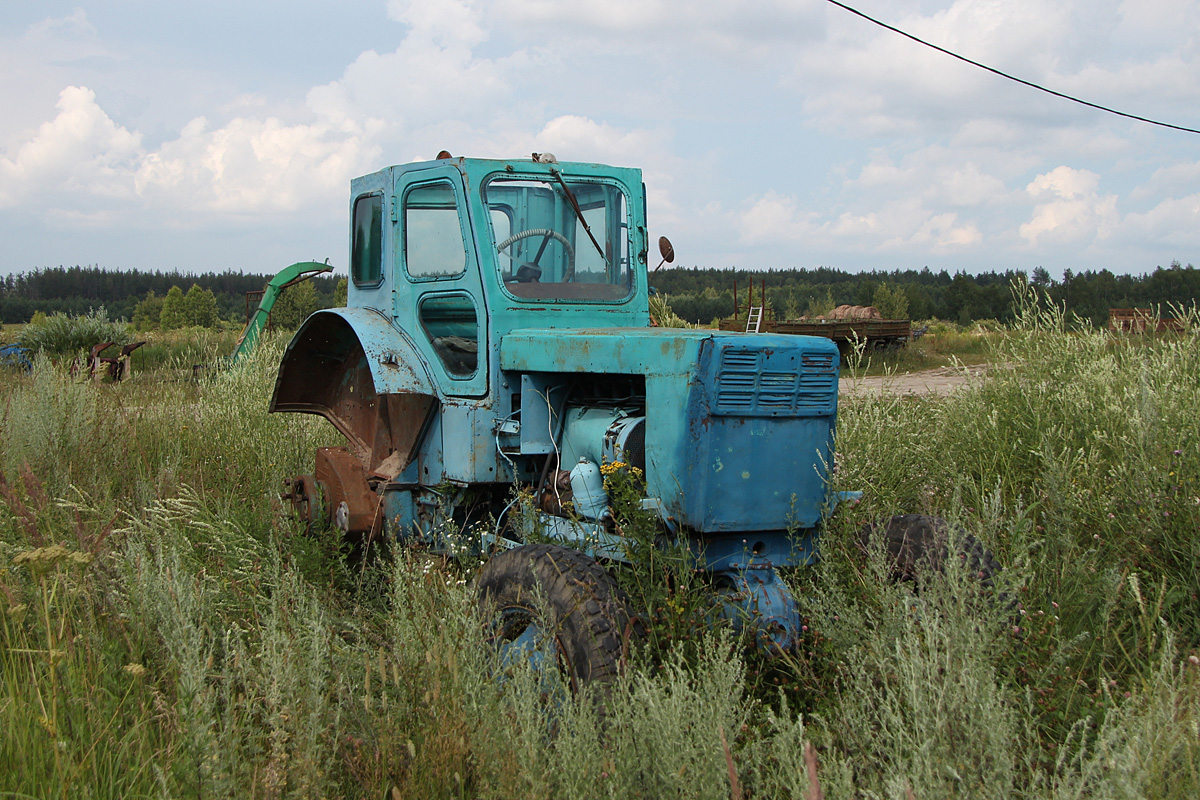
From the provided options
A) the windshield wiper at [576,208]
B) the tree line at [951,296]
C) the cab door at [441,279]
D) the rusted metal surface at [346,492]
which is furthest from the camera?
the tree line at [951,296]

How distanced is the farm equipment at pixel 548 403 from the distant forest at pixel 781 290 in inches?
777

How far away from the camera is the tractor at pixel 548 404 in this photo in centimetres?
324

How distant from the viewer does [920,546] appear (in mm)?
3740

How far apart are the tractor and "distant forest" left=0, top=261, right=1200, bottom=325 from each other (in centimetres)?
1973

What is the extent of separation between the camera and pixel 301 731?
2.37 meters

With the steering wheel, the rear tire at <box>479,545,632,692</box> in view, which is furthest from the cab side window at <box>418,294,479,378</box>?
the rear tire at <box>479,545,632,692</box>

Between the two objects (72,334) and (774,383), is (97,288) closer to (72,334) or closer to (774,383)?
(72,334)

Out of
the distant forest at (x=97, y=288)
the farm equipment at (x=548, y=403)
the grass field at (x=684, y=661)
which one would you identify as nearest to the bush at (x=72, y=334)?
the grass field at (x=684, y=661)

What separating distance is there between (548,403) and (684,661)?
150cm

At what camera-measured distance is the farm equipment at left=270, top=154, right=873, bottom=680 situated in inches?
128

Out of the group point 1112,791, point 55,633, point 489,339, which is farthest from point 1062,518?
point 55,633

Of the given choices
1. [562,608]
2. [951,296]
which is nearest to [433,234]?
[562,608]

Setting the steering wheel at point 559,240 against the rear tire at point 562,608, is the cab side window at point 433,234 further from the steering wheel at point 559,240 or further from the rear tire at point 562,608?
the rear tire at point 562,608

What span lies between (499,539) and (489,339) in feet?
2.93
